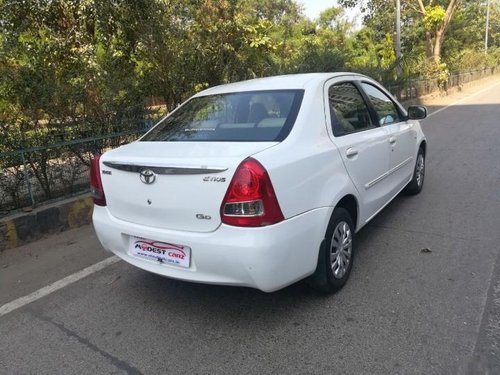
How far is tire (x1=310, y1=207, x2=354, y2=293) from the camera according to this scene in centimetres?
321

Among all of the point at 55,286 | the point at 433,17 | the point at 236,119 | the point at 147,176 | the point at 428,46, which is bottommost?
the point at 55,286

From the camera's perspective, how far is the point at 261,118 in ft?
11.4

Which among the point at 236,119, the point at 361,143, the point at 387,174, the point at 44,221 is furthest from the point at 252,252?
the point at 44,221

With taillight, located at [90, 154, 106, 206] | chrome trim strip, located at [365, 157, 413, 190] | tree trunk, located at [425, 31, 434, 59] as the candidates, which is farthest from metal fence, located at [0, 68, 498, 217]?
tree trunk, located at [425, 31, 434, 59]

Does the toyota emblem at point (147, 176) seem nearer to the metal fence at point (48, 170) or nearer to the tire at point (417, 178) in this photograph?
the metal fence at point (48, 170)

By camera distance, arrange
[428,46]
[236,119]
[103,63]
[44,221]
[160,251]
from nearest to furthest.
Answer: [160,251]
[236,119]
[44,221]
[103,63]
[428,46]

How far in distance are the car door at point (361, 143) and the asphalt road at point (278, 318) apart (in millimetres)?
532

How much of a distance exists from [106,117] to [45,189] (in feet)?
4.50

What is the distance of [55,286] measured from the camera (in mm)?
3906

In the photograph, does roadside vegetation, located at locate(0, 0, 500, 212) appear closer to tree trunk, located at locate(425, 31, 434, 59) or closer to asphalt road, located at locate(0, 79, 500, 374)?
asphalt road, located at locate(0, 79, 500, 374)

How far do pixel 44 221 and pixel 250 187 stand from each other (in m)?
3.38

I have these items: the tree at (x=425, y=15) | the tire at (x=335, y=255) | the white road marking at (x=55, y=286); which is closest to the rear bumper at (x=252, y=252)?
the tire at (x=335, y=255)

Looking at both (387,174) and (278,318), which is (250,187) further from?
(387,174)

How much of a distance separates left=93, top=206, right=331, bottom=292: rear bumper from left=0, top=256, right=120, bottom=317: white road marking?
48.4 inches
